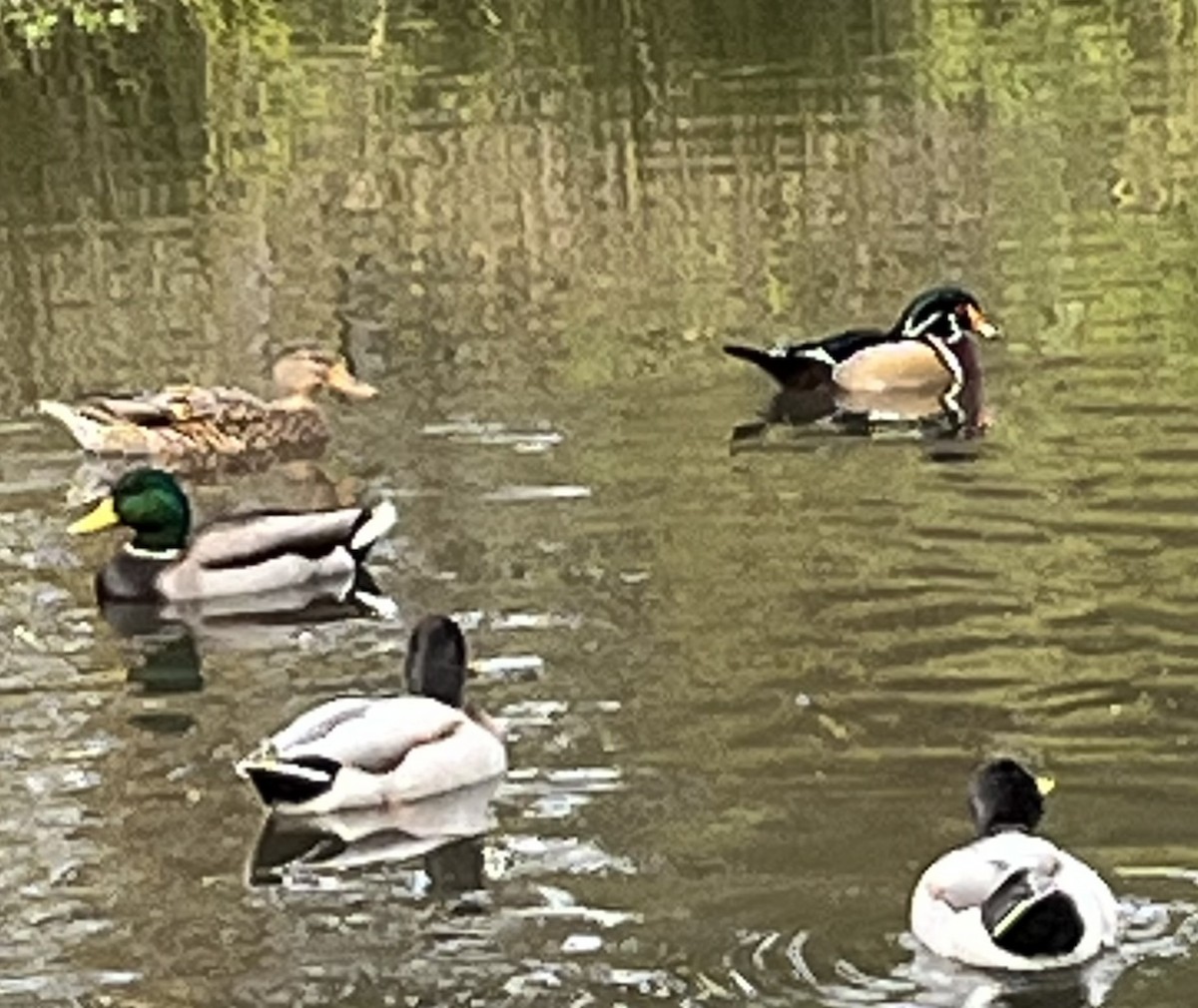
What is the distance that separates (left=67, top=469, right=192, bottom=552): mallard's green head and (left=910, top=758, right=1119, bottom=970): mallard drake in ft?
17.5

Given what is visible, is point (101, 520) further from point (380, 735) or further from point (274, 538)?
point (380, 735)

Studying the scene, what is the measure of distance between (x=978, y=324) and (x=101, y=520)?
15.0ft

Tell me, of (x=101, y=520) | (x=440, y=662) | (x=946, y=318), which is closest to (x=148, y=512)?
(x=101, y=520)

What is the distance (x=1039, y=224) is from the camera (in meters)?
18.6

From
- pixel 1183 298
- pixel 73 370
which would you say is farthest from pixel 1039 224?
pixel 73 370

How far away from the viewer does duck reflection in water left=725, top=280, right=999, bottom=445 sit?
15375 millimetres

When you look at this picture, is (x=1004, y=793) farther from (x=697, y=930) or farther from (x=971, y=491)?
(x=971, y=491)

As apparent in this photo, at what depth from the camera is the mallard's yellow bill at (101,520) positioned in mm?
13336

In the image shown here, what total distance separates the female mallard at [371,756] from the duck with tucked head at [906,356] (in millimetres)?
5636

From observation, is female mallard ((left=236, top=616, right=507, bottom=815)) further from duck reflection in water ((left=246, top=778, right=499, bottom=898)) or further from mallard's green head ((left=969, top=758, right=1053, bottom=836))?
mallard's green head ((left=969, top=758, right=1053, bottom=836))

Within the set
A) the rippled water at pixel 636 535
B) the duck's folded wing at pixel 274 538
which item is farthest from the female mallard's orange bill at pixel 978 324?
the duck's folded wing at pixel 274 538

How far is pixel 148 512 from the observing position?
13297mm

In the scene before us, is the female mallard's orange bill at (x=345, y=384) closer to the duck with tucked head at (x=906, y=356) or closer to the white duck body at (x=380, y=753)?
the duck with tucked head at (x=906, y=356)

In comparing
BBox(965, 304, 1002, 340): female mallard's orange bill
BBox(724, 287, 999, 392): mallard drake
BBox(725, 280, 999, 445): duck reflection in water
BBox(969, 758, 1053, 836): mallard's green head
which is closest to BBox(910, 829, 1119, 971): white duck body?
BBox(969, 758, 1053, 836): mallard's green head
